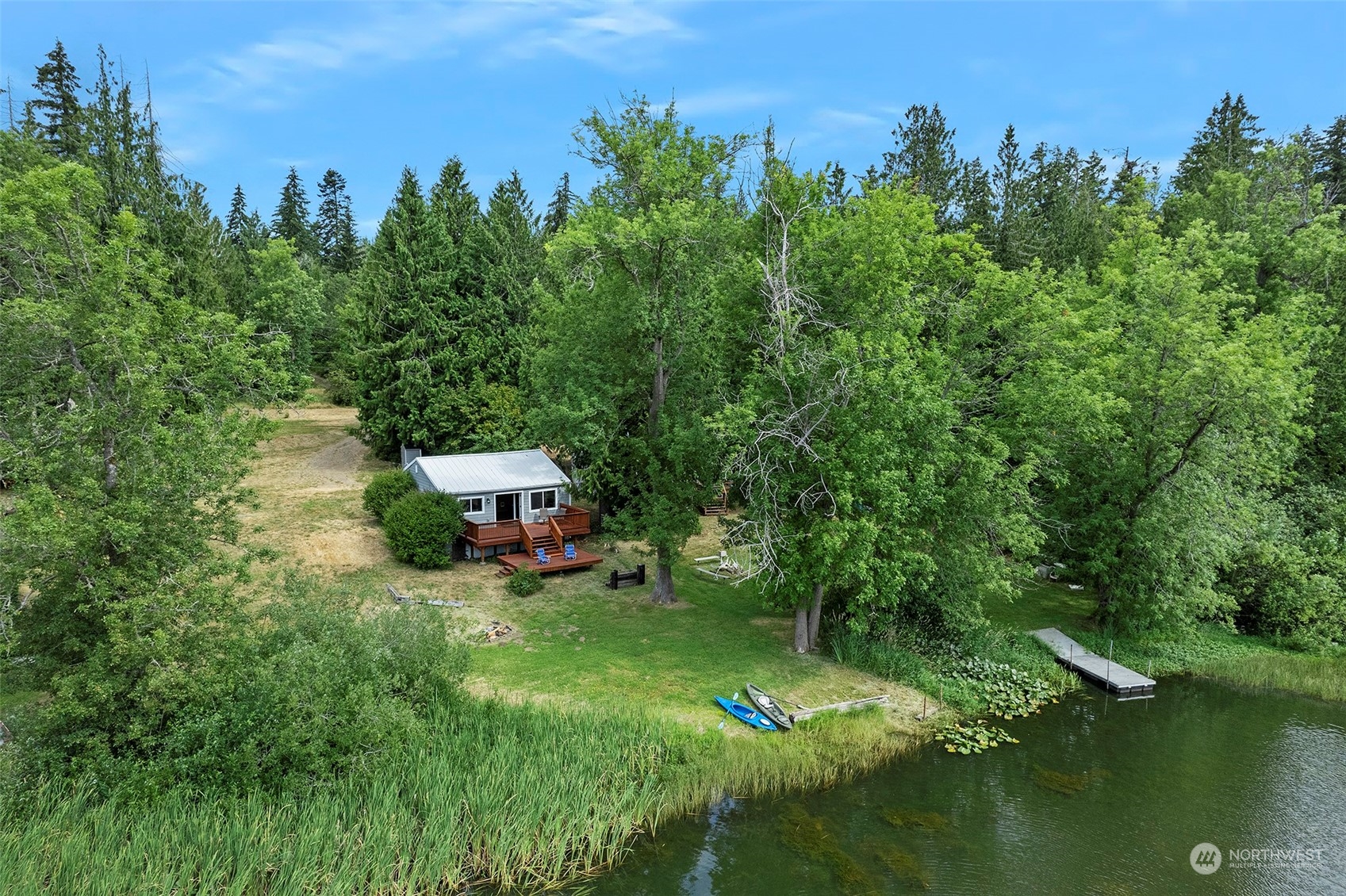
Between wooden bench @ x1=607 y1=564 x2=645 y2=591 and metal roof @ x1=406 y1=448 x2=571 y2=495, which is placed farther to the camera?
metal roof @ x1=406 y1=448 x2=571 y2=495

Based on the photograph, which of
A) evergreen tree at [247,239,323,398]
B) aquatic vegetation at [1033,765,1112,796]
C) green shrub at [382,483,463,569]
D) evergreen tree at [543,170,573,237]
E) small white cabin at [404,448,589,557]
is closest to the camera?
aquatic vegetation at [1033,765,1112,796]

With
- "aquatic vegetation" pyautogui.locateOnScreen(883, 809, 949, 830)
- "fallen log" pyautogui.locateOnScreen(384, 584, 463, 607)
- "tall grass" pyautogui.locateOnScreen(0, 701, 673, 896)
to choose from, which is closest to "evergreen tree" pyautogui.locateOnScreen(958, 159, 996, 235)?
"aquatic vegetation" pyautogui.locateOnScreen(883, 809, 949, 830)

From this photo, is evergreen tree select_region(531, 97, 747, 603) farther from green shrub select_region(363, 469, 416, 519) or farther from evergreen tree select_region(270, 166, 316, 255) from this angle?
evergreen tree select_region(270, 166, 316, 255)

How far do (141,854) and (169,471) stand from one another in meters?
5.48

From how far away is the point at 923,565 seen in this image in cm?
1705

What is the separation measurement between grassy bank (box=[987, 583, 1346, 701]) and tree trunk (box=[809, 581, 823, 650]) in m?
6.37

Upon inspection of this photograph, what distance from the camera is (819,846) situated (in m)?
12.5

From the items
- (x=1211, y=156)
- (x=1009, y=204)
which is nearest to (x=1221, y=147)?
(x=1211, y=156)

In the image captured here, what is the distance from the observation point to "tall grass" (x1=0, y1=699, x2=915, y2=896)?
952cm

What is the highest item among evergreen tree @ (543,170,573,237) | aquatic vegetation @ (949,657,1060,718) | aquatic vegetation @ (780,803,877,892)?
evergreen tree @ (543,170,573,237)

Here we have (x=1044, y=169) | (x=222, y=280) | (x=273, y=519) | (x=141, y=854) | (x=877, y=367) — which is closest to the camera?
(x=141, y=854)

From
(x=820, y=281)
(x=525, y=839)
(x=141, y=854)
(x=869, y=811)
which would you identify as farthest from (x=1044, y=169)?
(x=141, y=854)

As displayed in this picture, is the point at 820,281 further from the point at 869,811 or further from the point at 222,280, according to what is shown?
the point at 222,280

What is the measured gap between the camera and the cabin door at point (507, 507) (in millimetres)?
26141
